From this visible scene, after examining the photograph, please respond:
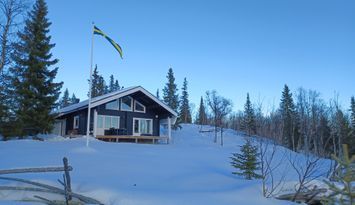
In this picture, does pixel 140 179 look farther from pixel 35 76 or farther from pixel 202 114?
pixel 202 114

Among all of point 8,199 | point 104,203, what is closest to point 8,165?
point 8,199

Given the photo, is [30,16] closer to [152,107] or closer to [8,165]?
[152,107]

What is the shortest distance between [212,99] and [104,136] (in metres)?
31.6

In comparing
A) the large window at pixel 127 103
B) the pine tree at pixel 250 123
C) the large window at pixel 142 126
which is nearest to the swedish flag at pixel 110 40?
the pine tree at pixel 250 123

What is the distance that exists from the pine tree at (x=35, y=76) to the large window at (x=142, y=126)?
6948 mm

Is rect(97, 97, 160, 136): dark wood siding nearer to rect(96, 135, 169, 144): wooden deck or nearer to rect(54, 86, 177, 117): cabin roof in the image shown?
rect(96, 135, 169, 144): wooden deck

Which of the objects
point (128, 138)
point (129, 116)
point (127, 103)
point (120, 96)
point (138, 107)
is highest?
point (120, 96)

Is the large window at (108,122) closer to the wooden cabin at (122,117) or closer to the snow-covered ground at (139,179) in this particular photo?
the wooden cabin at (122,117)

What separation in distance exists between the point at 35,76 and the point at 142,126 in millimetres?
9639

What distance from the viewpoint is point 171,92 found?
185 feet

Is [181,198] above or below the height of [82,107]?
below

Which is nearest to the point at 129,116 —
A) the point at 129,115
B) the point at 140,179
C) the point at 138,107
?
the point at 129,115

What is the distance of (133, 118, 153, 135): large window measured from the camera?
28.1 meters

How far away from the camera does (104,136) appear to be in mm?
24312
